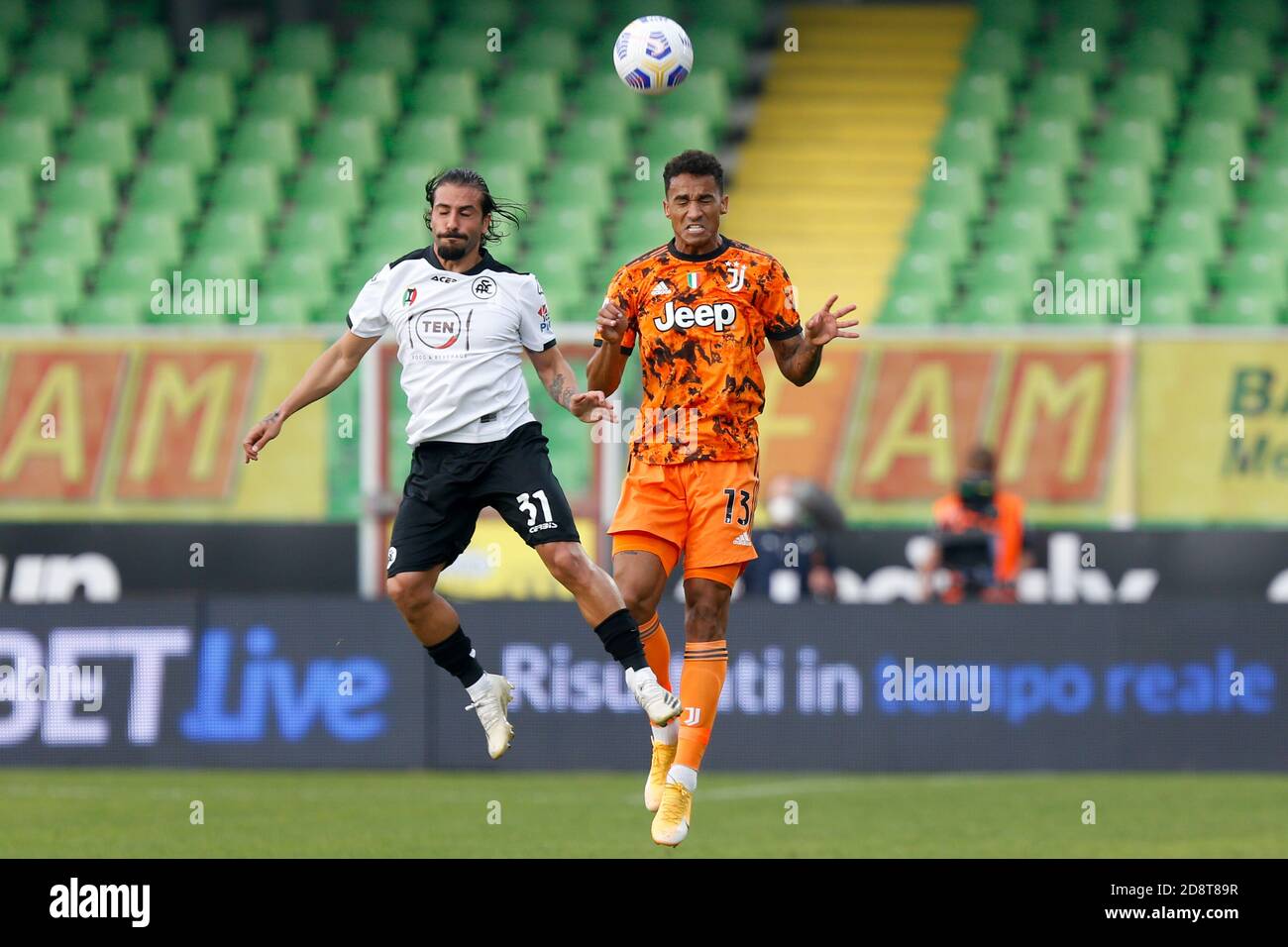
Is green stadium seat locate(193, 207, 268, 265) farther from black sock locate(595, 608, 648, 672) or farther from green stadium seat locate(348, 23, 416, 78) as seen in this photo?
black sock locate(595, 608, 648, 672)

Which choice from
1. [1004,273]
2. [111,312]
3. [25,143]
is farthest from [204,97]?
[1004,273]

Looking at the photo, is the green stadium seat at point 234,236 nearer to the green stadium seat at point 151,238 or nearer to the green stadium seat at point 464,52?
the green stadium seat at point 151,238

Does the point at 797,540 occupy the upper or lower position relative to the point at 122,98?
lower

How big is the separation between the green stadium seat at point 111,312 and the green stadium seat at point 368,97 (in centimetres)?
333

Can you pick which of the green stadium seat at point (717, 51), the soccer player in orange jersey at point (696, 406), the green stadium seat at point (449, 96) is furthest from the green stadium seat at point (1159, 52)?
the soccer player in orange jersey at point (696, 406)

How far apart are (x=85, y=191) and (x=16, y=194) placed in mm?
648

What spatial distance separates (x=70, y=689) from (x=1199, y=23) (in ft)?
46.9

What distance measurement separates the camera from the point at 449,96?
21906 millimetres

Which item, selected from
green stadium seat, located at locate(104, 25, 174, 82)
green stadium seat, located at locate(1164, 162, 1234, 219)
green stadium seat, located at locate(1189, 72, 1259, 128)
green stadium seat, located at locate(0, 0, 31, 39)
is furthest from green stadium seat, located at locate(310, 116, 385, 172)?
green stadium seat, located at locate(1189, 72, 1259, 128)

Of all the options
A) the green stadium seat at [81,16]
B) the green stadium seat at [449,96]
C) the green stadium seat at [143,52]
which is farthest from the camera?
the green stadium seat at [81,16]

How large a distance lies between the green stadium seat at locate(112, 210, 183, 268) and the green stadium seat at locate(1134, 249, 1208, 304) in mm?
8916

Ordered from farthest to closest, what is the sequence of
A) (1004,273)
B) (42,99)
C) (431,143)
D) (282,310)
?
1. (42,99)
2. (431,143)
3. (1004,273)
4. (282,310)

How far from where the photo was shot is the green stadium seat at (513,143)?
21.3 m

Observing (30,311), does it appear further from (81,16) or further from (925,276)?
(925,276)
